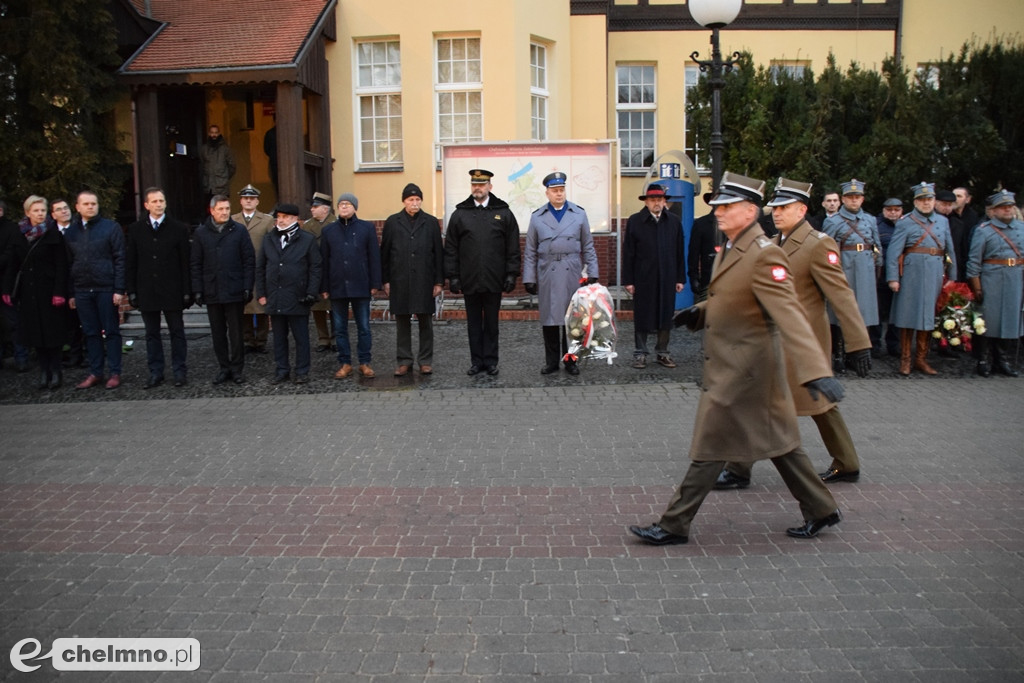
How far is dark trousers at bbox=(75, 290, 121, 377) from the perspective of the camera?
34.4ft

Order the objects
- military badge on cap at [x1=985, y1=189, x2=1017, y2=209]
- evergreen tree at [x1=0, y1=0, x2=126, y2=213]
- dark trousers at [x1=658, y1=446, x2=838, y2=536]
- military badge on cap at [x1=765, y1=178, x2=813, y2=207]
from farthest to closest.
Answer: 1. evergreen tree at [x1=0, y1=0, x2=126, y2=213]
2. military badge on cap at [x1=985, y1=189, x2=1017, y2=209]
3. military badge on cap at [x1=765, y1=178, x2=813, y2=207]
4. dark trousers at [x1=658, y1=446, x2=838, y2=536]

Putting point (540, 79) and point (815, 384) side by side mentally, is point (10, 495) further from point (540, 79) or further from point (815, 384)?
point (540, 79)

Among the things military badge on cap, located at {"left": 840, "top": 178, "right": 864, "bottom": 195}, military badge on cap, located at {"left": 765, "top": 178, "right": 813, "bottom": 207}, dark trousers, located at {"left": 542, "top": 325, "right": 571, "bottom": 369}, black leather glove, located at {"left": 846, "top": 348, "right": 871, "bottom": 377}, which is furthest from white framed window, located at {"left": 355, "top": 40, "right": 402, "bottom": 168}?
black leather glove, located at {"left": 846, "top": 348, "right": 871, "bottom": 377}

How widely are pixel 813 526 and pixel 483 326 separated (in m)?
5.66

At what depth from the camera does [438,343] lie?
12633mm

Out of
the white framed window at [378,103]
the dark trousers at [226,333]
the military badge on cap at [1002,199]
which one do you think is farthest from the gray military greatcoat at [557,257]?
the white framed window at [378,103]

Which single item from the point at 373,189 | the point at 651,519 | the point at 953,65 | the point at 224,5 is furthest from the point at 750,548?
the point at 224,5

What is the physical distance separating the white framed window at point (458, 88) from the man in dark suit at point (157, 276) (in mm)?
7675

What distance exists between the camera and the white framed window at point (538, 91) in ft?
57.4

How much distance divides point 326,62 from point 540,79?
4017 millimetres

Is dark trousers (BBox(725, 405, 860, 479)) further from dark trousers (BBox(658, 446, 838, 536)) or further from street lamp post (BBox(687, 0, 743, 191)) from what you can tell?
street lamp post (BBox(687, 0, 743, 191))

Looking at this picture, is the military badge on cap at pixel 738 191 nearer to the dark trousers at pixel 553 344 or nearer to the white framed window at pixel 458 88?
the dark trousers at pixel 553 344

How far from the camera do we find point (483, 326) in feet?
34.8

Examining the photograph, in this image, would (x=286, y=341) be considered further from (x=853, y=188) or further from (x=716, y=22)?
(x=853, y=188)
